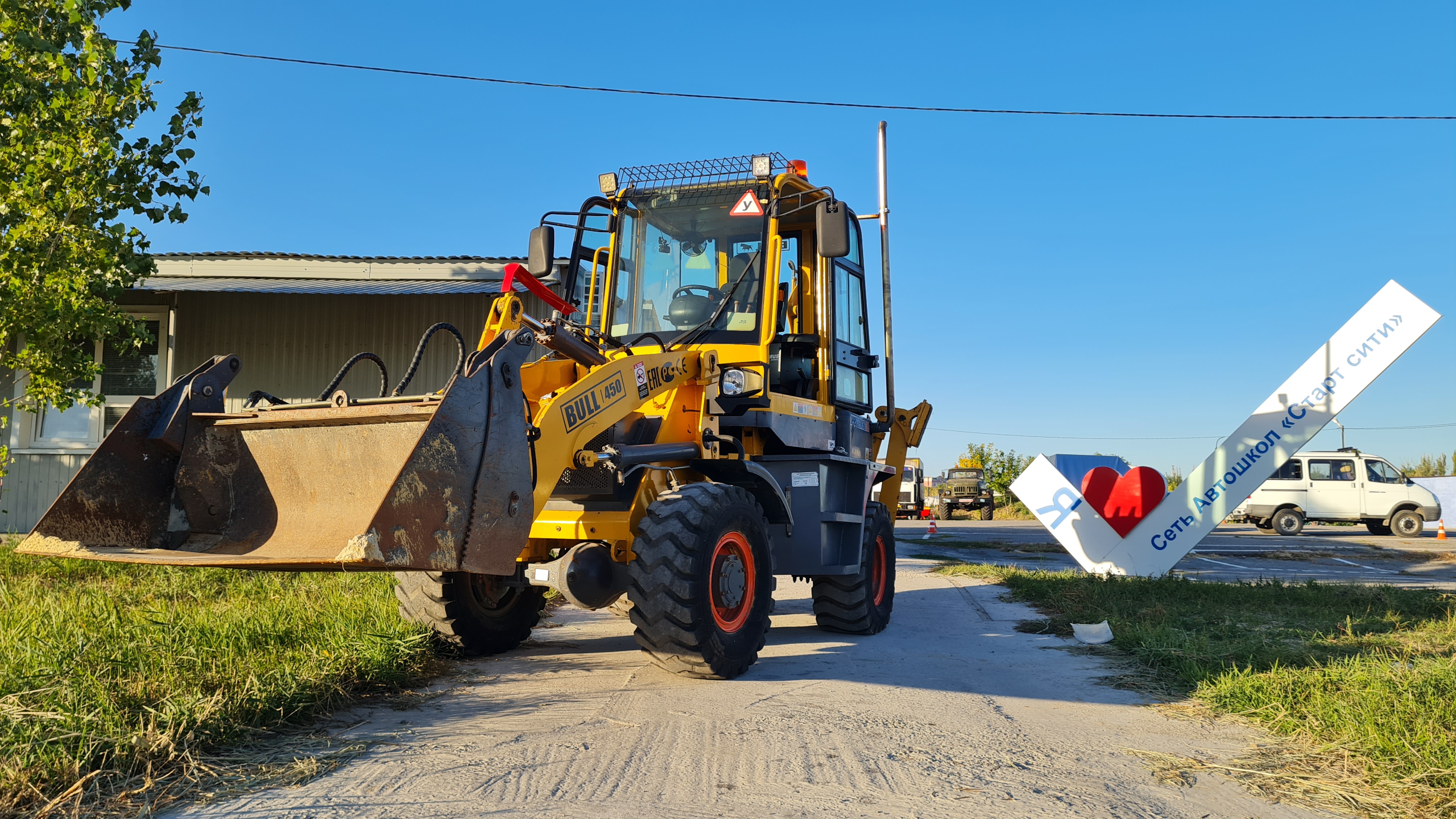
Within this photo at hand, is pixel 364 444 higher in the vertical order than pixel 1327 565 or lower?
higher

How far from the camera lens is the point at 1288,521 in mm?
24422

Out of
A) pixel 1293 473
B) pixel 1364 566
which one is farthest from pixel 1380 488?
pixel 1364 566

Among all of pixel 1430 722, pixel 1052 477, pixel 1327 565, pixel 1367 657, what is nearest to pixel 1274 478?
pixel 1327 565

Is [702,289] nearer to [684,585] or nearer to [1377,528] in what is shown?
[684,585]

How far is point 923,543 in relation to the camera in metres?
20.1

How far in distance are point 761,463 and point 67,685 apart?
3.97 meters

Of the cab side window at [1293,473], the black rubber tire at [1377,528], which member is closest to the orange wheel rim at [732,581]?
the cab side window at [1293,473]

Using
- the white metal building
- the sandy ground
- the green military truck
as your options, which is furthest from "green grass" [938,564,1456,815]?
the green military truck

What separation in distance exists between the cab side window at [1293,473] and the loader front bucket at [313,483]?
24.9 m

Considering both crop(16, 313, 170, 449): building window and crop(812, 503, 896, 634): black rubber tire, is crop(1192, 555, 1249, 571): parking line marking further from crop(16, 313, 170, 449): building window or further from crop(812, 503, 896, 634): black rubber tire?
crop(16, 313, 170, 449): building window

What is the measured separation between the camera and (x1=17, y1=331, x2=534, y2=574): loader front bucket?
400 cm

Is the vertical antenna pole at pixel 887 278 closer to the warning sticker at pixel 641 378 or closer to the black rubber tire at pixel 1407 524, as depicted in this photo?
the warning sticker at pixel 641 378

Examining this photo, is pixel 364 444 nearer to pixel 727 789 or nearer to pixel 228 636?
pixel 228 636

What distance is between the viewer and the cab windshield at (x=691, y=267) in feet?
21.8
